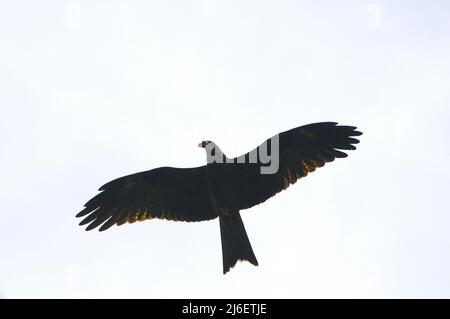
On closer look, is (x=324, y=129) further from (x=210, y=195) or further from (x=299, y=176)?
(x=210, y=195)

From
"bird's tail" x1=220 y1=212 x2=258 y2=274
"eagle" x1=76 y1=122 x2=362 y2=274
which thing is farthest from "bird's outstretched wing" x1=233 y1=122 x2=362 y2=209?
"bird's tail" x1=220 y1=212 x2=258 y2=274

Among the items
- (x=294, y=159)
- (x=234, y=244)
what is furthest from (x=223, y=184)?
(x=294, y=159)

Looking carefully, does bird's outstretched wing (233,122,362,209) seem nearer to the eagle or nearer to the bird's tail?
the eagle

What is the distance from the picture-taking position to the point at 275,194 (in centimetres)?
1148

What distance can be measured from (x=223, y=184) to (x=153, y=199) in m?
1.30

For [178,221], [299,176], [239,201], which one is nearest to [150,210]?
[178,221]

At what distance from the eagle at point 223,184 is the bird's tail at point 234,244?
0.05 ft

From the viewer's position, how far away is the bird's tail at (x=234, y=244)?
10.8 meters

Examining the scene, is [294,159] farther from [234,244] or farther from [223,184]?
[234,244]

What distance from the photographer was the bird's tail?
1077 cm

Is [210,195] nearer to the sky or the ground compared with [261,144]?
nearer to the ground

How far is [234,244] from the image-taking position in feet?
35.7

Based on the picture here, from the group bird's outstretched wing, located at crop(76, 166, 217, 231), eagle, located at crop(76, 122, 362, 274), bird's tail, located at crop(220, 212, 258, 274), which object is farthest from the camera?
bird's outstretched wing, located at crop(76, 166, 217, 231)
